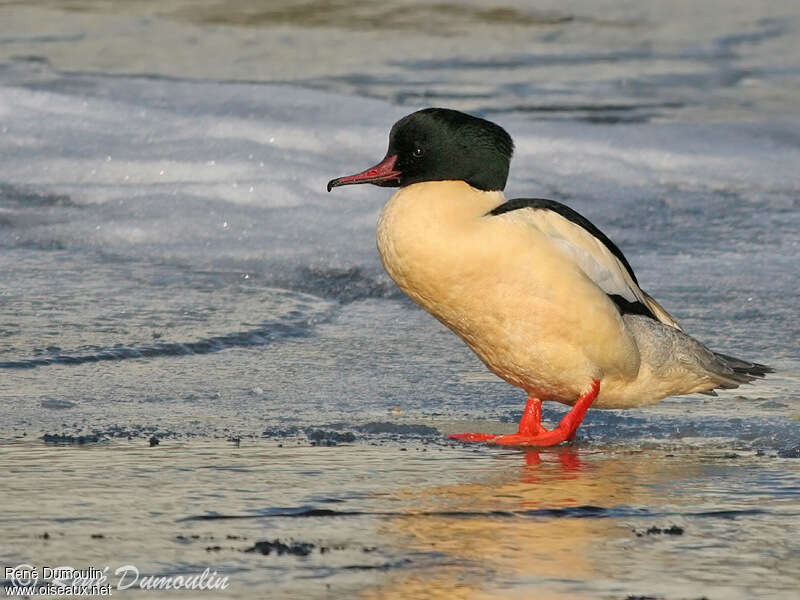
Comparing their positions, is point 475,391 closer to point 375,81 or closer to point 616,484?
point 616,484

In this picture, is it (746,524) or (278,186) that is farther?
(278,186)

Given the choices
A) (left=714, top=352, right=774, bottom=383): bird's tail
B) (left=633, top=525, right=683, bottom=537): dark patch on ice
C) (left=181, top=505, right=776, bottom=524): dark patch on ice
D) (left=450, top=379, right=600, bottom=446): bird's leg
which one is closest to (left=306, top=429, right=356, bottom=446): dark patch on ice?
(left=450, top=379, right=600, bottom=446): bird's leg

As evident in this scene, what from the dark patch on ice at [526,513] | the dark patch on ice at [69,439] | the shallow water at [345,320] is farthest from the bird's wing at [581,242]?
the dark patch on ice at [69,439]

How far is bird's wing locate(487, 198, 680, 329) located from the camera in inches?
195

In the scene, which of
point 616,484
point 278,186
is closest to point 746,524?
point 616,484

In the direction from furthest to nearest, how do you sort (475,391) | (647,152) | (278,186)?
1. (647,152)
2. (278,186)
3. (475,391)

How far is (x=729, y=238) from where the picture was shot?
8.39m

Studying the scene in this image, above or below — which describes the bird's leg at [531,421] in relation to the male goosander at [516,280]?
below

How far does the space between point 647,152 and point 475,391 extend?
17.9 ft

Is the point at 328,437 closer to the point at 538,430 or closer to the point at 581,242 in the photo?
the point at 538,430

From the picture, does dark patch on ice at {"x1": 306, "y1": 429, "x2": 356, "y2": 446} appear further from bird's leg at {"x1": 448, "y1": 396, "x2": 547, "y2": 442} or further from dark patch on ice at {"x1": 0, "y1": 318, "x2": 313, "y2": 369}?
dark patch on ice at {"x1": 0, "y1": 318, "x2": 313, "y2": 369}

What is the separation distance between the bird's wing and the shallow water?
1.51 feet

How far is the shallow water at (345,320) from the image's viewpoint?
3.54 metres

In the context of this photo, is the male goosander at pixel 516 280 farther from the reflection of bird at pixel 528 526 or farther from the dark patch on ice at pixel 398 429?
the reflection of bird at pixel 528 526
